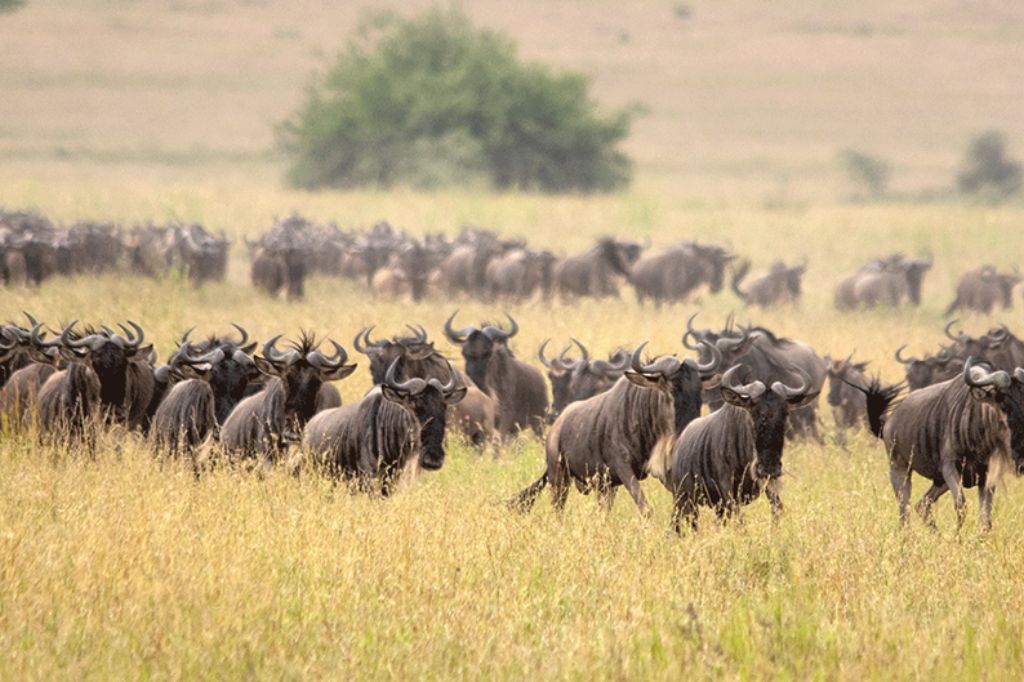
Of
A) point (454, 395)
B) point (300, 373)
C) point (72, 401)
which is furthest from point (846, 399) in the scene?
point (72, 401)

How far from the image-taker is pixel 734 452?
859 cm

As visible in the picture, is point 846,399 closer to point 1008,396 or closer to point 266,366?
point 1008,396

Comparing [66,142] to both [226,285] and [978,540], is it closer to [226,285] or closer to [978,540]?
[226,285]

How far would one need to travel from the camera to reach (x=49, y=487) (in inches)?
358

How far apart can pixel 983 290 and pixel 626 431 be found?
17929mm

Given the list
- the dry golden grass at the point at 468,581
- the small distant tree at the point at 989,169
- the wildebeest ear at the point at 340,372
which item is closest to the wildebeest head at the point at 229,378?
the dry golden grass at the point at 468,581

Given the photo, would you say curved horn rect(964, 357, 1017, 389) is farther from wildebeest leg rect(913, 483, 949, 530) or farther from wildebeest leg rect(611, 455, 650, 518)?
wildebeest leg rect(611, 455, 650, 518)

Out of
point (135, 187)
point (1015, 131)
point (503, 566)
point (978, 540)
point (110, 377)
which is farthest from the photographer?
point (1015, 131)

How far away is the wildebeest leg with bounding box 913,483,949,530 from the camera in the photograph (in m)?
9.48

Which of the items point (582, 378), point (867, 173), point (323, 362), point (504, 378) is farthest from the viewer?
point (867, 173)

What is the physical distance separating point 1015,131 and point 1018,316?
207 ft

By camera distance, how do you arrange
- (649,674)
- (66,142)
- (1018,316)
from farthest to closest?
1. (66,142)
2. (1018,316)
3. (649,674)

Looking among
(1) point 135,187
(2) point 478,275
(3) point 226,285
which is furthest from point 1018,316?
(1) point 135,187

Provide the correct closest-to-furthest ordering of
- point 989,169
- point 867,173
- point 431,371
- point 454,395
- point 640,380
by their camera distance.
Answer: point 640,380
point 454,395
point 431,371
point 989,169
point 867,173
